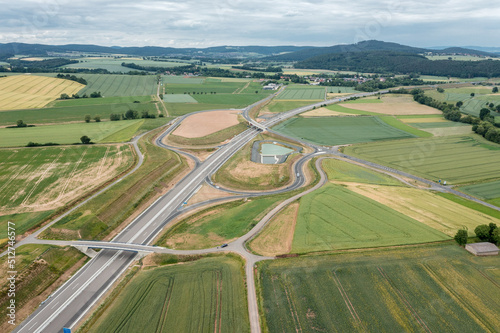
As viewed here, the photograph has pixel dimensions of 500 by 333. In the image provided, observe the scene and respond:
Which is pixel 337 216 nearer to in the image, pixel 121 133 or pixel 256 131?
pixel 256 131

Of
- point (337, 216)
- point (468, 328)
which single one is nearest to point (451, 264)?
point (468, 328)

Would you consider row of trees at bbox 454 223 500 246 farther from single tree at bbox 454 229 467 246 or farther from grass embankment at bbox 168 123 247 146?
grass embankment at bbox 168 123 247 146

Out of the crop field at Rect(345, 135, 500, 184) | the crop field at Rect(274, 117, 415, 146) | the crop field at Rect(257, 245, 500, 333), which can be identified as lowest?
the crop field at Rect(257, 245, 500, 333)

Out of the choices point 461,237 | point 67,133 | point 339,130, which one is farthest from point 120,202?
point 339,130

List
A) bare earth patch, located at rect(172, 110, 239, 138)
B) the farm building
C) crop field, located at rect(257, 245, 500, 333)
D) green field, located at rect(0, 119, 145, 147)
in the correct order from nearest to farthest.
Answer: crop field, located at rect(257, 245, 500, 333) < the farm building < green field, located at rect(0, 119, 145, 147) < bare earth patch, located at rect(172, 110, 239, 138)

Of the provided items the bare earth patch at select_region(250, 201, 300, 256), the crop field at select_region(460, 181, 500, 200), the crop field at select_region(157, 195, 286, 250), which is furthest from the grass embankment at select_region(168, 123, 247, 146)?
the crop field at select_region(460, 181, 500, 200)

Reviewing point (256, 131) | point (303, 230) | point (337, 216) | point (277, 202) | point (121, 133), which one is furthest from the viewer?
point (256, 131)
